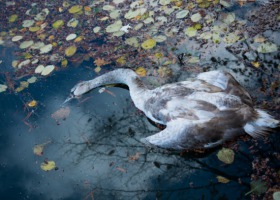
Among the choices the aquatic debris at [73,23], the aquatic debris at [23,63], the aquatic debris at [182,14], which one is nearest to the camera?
the aquatic debris at [182,14]

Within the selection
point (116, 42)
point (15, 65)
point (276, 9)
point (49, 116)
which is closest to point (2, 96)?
point (15, 65)

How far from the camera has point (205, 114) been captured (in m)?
3.60

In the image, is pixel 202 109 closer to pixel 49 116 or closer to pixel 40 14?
pixel 49 116

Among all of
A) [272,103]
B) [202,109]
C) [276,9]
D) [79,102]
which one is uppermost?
[276,9]

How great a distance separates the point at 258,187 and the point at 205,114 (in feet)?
3.50

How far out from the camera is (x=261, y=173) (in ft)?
12.0

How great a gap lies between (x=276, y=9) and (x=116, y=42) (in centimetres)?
299

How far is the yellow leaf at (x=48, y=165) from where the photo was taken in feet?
14.3

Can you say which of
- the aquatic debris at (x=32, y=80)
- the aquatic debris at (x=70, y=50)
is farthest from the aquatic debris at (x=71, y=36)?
the aquatic debris at (x=32, y=80)

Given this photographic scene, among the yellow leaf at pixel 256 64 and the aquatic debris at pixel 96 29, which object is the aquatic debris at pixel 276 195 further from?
the aquatic debris at pixel 96 29

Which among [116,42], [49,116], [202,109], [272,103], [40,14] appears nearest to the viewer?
[202,109]

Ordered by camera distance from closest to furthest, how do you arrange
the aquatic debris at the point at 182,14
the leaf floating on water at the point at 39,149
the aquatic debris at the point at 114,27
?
the leaf floating on water at the point at 39,149 → the aquatic debris at the point at 182,14 → the aquatic debris at the point at 114,27

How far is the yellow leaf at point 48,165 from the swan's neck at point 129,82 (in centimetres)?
140

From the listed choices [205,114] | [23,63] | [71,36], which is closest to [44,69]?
[23,63]
